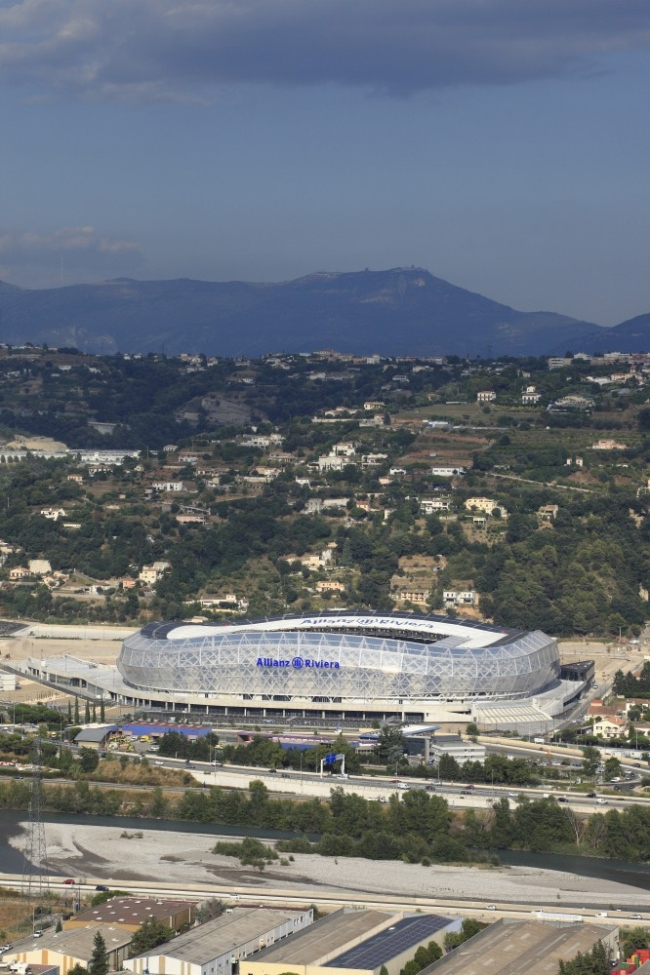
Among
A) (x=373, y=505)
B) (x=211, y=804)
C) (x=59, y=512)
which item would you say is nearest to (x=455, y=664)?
(x=211, y=804)

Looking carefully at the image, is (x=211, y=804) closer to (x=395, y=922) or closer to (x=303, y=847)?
(x=303, y=847)

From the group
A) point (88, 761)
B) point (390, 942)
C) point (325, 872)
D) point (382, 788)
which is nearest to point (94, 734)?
point (88, 761)

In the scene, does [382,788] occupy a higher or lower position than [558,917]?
higher

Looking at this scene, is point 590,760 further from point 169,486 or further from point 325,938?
point 169,486

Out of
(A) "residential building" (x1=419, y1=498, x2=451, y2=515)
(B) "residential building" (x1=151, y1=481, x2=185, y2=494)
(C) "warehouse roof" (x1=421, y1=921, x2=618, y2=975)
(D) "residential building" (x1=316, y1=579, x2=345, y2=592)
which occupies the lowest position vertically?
(C) "warehouse roof" (x1=421, y1=921, x2=618, y2=975)

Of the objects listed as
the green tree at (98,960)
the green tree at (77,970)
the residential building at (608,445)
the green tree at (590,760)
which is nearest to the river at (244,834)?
the green tree at (590,760)

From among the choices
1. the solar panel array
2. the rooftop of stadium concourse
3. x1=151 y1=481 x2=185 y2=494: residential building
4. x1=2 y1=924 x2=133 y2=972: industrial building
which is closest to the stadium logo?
the rooftop of stadium concourse

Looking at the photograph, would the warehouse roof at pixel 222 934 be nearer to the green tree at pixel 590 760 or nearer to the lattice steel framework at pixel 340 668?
the green tree at pixel 590 760

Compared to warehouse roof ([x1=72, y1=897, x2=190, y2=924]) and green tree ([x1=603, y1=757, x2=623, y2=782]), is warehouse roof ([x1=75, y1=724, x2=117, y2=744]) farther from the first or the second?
warehouse roof ([x1=72, y1=897, x2=190, y2=924])
